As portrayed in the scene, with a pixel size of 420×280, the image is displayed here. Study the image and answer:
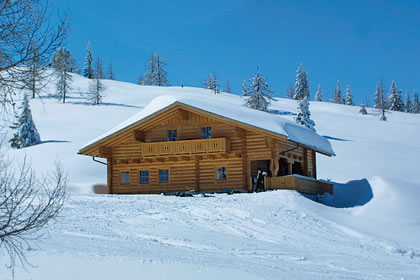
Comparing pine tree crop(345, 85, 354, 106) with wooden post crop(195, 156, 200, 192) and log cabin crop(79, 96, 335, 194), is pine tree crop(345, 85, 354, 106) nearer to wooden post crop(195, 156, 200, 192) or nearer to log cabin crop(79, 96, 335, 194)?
log cabin crop(79, 96, 335, 194)

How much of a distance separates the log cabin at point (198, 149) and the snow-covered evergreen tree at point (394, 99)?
→ 80.2 metres

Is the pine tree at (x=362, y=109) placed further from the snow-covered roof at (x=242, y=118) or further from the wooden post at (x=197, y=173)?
the wooden post at (x=197, y=173)

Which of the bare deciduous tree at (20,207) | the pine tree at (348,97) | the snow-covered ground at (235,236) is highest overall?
the pine tree at (348,97)

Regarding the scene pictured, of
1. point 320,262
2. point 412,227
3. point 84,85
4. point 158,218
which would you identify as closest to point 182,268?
point 320,262

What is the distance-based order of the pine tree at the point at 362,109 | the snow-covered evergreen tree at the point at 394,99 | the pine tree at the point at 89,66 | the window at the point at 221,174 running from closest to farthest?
the window at the point at 221,174
the pine tree at the point at 362,109
the snow-covered evergreen tree at the point at 394,99
the pine tree at the point at 89,66

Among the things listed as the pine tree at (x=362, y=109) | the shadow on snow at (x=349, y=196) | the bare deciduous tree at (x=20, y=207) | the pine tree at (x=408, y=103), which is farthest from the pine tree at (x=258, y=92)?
the pine tree at (x=408, y=103)

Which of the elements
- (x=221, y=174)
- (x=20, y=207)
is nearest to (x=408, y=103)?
(x=221, y=174)

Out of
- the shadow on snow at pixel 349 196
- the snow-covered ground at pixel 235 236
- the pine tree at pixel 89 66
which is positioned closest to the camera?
the snow-covered ground at pixel 235 236

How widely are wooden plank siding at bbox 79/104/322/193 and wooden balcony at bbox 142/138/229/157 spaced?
61mm

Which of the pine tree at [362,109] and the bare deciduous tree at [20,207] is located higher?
the pine tree at [362,109]

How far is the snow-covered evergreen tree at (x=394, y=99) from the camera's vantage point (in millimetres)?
104438

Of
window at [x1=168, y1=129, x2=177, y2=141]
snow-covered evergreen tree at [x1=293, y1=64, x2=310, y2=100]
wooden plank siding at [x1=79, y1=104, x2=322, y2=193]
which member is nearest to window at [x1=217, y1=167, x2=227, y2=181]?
wooden plank siding at [x1=79, y1=104, x2=322, y2=193]

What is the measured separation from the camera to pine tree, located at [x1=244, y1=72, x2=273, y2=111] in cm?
6525

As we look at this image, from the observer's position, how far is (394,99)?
344 feet
